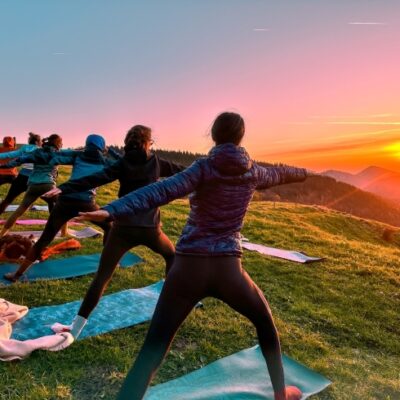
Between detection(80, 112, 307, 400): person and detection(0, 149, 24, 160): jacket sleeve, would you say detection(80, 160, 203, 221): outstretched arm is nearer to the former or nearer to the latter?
detection(80, 112, 307, 400): person

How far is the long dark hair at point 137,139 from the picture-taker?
4.75m

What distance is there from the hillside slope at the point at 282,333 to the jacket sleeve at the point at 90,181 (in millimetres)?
1982

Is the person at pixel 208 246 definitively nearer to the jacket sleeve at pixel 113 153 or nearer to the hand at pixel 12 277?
the jacket sleeve at pixel 113 153

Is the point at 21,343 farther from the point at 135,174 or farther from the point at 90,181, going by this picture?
the point at 135,174

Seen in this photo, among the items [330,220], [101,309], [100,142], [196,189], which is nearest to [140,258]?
[101,309]

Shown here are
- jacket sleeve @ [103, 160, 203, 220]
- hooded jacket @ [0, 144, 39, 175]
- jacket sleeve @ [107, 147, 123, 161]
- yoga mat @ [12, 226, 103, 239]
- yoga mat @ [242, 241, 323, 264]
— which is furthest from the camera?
yoga mat @ [242, 241, 323, 264]

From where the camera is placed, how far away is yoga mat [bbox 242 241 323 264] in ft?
37.0

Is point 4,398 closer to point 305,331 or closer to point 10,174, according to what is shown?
point 305,331

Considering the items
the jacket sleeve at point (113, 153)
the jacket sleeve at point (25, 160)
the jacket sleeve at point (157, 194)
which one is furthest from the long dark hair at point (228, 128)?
the jacket sleeve at point (25, 160)

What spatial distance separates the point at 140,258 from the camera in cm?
925

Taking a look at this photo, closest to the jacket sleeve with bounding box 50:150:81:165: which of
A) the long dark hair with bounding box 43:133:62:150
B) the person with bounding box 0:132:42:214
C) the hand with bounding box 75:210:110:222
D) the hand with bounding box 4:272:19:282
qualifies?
the long dark hair with bounding box 43:133:62:150

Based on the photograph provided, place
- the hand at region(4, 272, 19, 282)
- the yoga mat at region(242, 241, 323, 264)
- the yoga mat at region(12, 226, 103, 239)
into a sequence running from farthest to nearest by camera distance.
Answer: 1. the yoga mat at region(242, 241, 323, 264)
2. the yoga mat at region(12, 226, 103, 239)
3. the hand at region(4, 272, 19, 282)

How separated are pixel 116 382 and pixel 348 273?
7.63 meters

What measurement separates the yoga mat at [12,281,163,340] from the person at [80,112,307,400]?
8.73 ft
